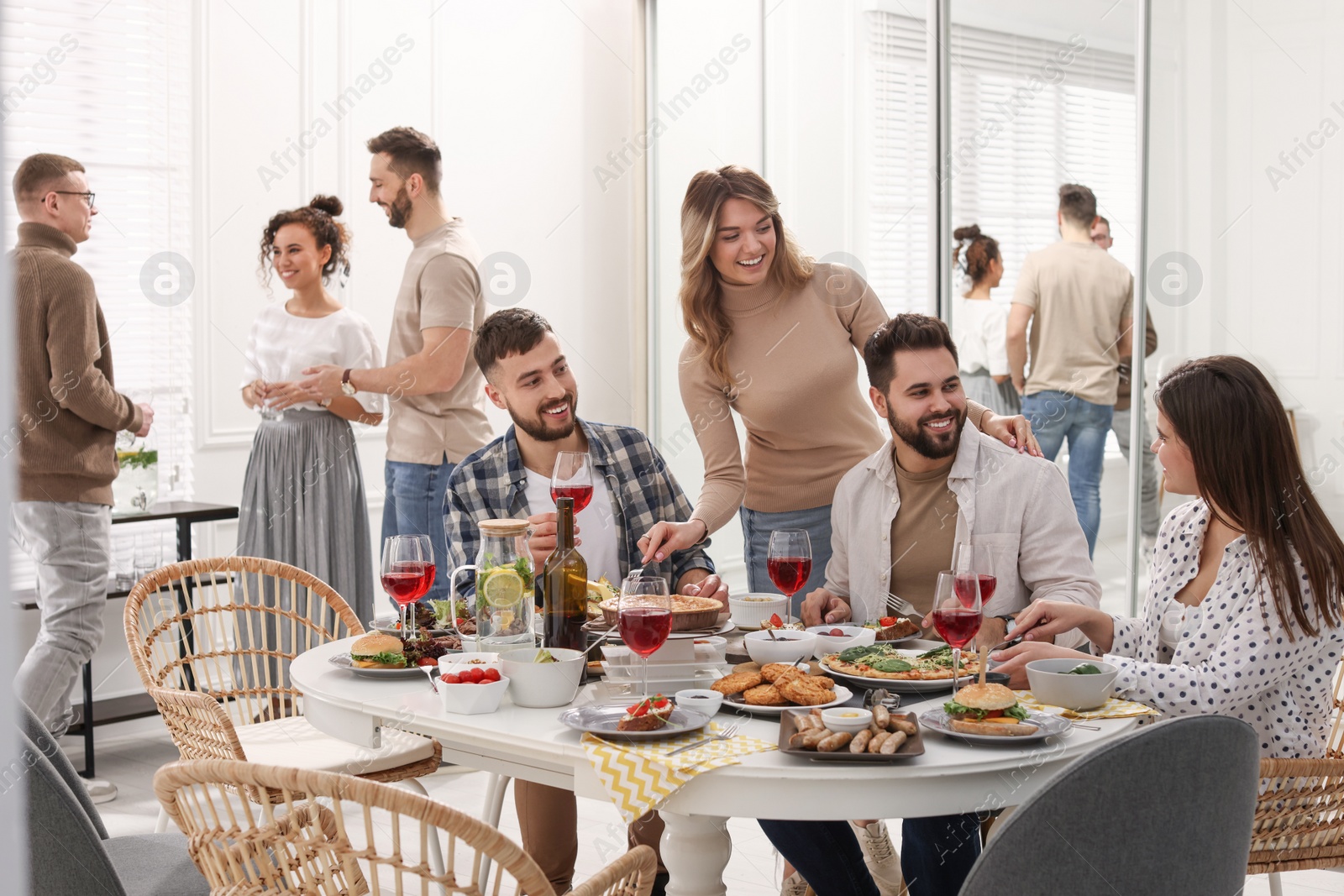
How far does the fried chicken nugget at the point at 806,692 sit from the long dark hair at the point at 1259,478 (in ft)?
2.21

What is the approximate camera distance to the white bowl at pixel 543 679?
1.69 metres

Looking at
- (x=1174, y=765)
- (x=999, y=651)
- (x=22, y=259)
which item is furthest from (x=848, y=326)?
(x=22, y=259)

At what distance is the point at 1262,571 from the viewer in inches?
68.6

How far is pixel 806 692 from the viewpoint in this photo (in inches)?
63.9

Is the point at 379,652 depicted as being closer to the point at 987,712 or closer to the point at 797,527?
the point at 987,712

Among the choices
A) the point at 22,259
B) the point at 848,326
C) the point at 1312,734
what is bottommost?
the point at 1312,734

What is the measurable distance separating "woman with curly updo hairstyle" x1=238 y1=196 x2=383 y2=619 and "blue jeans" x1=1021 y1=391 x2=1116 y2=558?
7.02ft

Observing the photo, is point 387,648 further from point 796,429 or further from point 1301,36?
point 1301,36

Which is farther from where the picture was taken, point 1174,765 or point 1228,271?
point 1228,271

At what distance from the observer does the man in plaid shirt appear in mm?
2484

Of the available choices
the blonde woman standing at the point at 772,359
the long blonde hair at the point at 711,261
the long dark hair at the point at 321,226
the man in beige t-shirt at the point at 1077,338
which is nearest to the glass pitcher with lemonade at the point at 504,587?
the blonde woman standing at the point at 772,359

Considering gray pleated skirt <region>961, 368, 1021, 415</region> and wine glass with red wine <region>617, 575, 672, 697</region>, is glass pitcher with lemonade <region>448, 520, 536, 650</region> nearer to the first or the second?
wine glass with red wine <region>617, 575, 672, 697</region>

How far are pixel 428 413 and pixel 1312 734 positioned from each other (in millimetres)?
2526

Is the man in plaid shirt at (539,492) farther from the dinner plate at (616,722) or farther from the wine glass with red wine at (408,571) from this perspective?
the dinner plate at (616,722)
